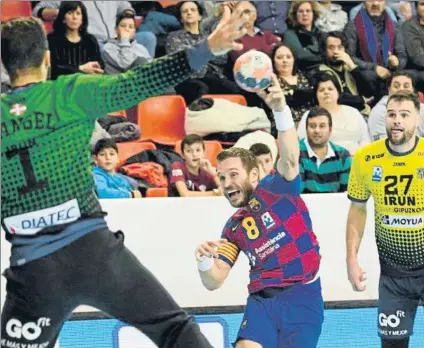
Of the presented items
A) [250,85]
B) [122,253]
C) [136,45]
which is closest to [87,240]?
[122,253]

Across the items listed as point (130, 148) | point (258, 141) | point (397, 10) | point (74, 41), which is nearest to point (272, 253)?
point (258, 141)

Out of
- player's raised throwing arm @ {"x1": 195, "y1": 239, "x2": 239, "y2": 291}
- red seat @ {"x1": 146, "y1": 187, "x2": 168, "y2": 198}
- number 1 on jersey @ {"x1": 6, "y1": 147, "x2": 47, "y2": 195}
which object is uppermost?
number 1 on jersey @ {"x1": 6, "y1": 147, "x2": 47, "y2": 195}

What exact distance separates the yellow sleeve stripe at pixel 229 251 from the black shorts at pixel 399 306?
0.93m

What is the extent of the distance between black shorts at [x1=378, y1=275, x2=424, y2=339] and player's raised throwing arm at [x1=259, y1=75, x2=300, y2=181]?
989 mm

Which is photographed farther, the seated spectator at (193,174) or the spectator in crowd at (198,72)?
the spectator in crowd at (198,72)

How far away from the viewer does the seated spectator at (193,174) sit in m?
5.91

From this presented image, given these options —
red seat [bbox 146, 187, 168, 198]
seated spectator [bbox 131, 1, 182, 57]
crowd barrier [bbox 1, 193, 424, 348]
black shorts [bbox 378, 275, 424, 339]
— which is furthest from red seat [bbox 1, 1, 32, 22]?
black shorts [bbox 378, 275, 424, 339]

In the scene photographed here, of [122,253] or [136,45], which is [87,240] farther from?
[136,45]

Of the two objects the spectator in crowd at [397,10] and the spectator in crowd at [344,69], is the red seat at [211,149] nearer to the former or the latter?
the spectator in crowd at [344,69]

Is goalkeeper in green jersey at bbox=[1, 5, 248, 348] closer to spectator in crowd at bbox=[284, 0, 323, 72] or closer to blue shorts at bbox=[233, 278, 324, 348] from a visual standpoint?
blue shorts at bbox=[233, 278, 324, 348]

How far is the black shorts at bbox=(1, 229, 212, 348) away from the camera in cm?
454

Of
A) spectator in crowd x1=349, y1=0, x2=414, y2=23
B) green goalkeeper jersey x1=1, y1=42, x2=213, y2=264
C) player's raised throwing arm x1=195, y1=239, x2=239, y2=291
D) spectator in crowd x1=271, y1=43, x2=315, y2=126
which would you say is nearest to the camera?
green goalkeeper jersey x1=1, y1=42, x2=213, y2=264

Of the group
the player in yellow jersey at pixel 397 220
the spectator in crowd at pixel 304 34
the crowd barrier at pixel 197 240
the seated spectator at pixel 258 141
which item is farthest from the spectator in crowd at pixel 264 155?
the spectator in crowd at pixel 304 34

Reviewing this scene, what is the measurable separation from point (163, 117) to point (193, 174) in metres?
0.83
